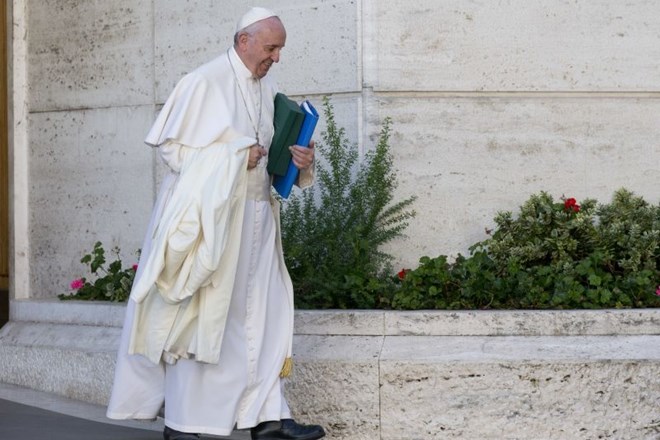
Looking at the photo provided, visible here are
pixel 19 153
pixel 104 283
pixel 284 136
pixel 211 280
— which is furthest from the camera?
pixel 19 153

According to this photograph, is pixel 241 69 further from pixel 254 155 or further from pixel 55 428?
pixel 55 428

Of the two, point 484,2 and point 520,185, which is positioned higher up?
point 484,2

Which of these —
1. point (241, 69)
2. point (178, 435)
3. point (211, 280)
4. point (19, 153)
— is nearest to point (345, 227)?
point (241, 69)

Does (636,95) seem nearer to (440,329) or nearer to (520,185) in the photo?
(520,185)

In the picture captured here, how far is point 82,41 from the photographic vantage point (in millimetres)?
8750

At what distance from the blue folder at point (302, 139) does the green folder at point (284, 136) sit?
0.02 m

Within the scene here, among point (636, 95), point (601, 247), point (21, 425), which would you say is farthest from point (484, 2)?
point (21, 425)

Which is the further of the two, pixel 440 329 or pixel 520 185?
pixel 520 185

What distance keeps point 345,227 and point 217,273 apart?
1.58 meters

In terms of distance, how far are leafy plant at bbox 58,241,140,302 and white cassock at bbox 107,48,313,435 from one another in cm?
188

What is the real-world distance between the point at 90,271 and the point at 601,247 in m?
3.31

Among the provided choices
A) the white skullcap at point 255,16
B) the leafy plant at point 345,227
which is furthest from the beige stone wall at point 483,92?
the white skullcap at point 255,16

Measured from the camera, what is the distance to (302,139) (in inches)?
237

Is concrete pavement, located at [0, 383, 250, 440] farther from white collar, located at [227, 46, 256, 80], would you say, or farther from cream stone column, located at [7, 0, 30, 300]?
white collar, located at [227, 46, 256, 80]
